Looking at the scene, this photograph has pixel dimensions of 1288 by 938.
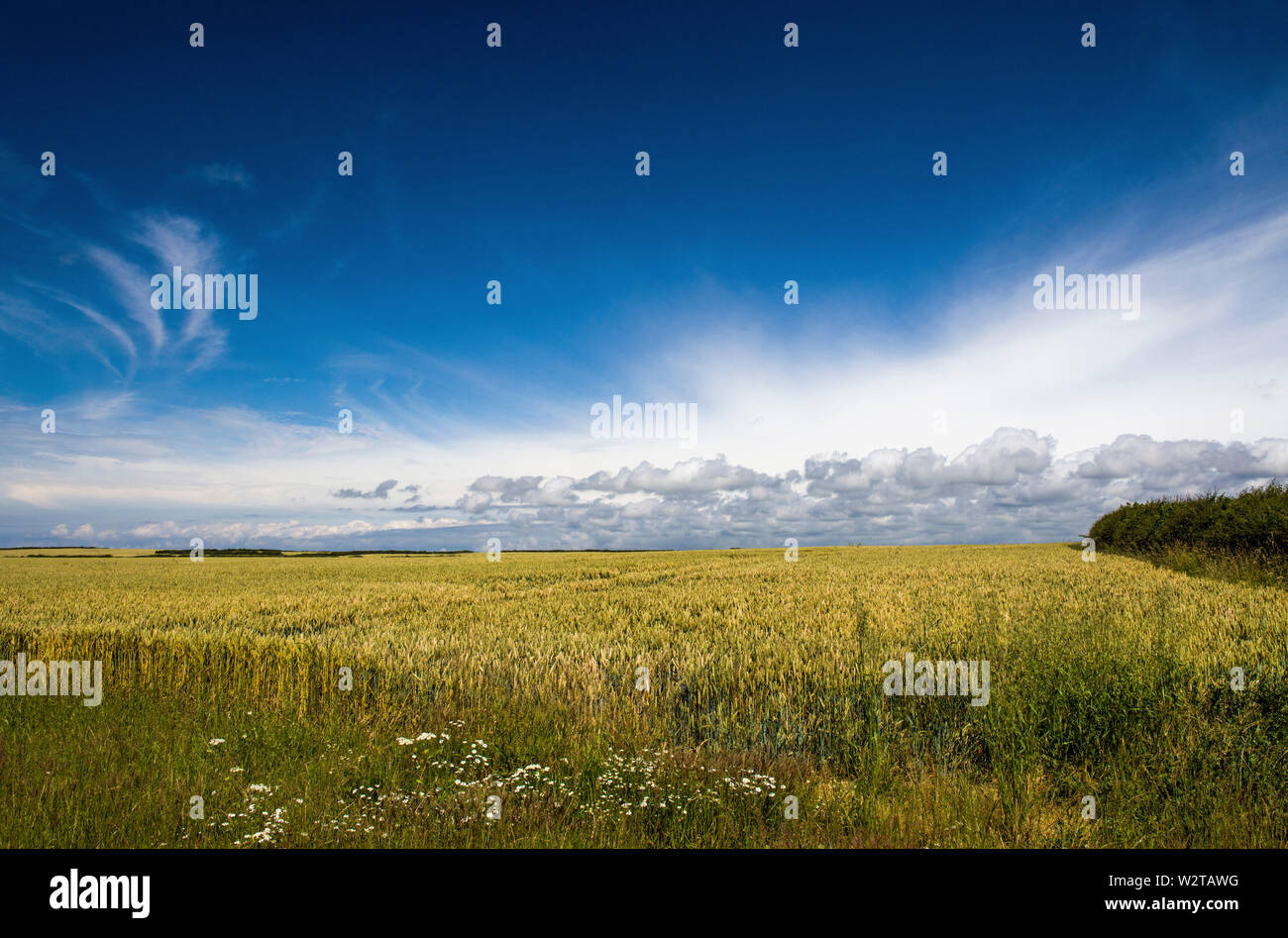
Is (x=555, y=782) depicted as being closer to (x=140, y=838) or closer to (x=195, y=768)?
(x=140, y=838)

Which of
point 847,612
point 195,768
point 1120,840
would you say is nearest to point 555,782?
point 195,768

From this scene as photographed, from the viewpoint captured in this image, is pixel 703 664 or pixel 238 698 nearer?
pixel 238 698

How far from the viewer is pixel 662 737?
6.97 m

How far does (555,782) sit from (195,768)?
140 inches

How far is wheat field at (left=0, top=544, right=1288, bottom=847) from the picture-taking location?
4773 millimetres

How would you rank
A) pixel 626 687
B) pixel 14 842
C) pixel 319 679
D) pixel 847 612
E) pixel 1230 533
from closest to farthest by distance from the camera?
pixel 14 842, pixel 626 687, pixel 319 679, pixel 847 612, pixel 1230 533

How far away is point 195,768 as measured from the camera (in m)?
5.76

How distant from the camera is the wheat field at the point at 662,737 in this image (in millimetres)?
4773
